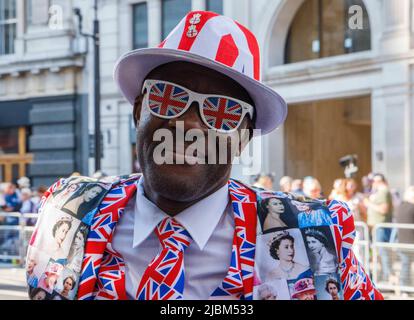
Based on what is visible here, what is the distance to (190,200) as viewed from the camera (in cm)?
212

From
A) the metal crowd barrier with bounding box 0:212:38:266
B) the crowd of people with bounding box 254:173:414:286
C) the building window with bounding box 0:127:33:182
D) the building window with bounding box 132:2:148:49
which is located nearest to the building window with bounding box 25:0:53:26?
the building window with bounding box 132:2:148:49

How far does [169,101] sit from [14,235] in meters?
12.0

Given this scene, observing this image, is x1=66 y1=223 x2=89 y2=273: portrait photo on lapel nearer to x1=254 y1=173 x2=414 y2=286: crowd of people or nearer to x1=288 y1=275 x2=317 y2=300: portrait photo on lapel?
x1=288 y1=275 x2=317 y2=300: portrait photo on lapel

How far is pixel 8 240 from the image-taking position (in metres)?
13.7

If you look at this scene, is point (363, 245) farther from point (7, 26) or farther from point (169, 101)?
point (7, 26)

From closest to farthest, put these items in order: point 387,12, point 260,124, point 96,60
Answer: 1. point 260,124
2. point 387,12
3. point 96,60

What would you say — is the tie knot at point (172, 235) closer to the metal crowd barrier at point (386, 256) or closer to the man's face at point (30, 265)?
the man's face at point (30, 265)

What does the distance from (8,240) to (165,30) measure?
983cm

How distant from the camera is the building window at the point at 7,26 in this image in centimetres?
2505

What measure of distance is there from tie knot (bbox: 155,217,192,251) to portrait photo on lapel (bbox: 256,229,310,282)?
201 mm

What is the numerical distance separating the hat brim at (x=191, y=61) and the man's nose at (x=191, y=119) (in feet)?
0.41

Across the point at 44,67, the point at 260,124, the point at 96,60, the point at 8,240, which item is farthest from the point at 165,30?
the point at 260,124

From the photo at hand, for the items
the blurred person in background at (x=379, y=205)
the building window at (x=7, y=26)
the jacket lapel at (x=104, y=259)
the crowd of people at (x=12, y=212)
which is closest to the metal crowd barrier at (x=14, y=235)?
the crowd of people at (x=12, y=212)
